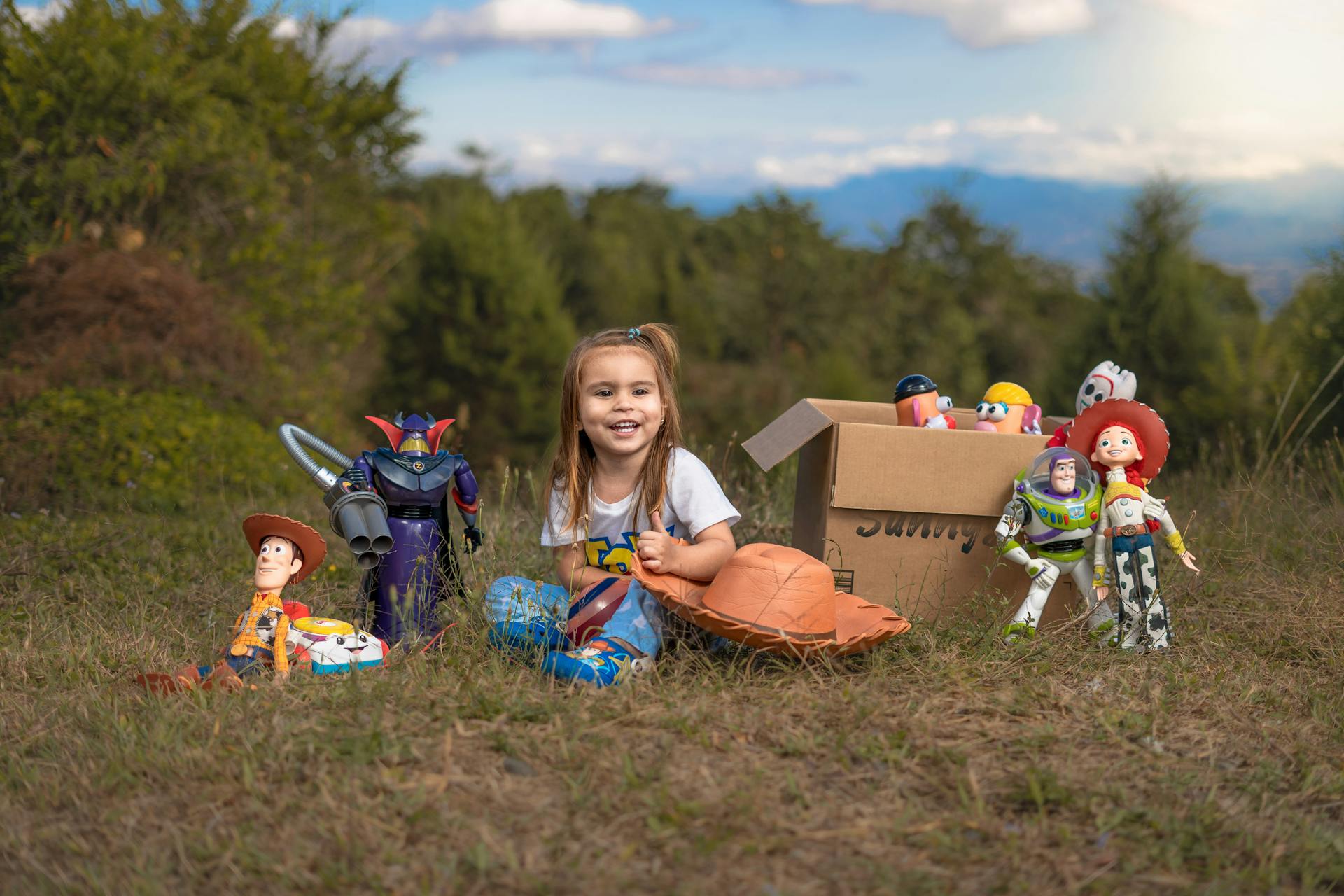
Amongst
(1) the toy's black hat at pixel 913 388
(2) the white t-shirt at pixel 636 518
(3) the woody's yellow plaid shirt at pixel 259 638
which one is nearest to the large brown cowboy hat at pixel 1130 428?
(1) the toy's black hat at pixel 913 388

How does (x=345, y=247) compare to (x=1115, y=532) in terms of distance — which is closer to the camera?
(x=1115, y=532)

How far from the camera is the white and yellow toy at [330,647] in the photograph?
3277 mm

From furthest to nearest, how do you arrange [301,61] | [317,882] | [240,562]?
A: 1. [301,61]
2. [240,562]
3. [317,882]

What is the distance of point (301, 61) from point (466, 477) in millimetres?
9655

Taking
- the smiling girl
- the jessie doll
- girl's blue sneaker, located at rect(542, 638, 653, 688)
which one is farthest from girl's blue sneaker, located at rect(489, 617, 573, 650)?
the jessie doll

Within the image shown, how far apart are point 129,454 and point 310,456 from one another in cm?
346

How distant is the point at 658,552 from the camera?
341 cm

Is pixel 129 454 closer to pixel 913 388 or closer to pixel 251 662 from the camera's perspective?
pixel 251 662

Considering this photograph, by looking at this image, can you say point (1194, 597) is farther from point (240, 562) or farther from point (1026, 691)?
point (240, 562)

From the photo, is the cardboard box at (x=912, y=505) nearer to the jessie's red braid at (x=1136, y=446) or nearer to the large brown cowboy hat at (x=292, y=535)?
the jessie's red braid at (x=1136, y=446)

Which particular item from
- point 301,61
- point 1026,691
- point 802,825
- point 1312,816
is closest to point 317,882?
point 802,825

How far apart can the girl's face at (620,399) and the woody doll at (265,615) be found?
3.18ft

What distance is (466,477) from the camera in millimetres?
3650

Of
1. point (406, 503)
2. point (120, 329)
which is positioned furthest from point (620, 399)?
point (120, 329)
